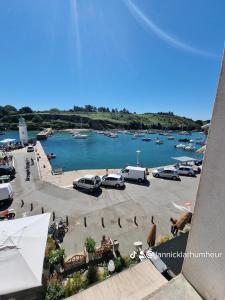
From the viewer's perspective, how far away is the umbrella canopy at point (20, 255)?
6.20 metres

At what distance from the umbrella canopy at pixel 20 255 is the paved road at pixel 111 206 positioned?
353 cm

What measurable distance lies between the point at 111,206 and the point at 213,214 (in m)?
14.1

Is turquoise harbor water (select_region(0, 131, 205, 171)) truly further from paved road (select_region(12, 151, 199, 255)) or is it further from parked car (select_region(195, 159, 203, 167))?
paved road (select_region(12, 151, 199, 255))

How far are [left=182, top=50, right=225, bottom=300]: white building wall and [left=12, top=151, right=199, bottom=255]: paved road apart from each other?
8.54m

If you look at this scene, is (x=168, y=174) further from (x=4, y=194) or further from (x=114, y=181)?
(x=4, y=194)

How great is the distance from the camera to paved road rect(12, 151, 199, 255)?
12241 millimetres

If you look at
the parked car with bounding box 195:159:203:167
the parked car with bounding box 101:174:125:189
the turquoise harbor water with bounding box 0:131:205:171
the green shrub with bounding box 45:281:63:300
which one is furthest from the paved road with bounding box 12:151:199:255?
the turquoise harbor water with bounding box 0:131:205:171

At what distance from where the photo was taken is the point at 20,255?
686cm

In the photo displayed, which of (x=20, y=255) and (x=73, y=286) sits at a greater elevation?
(x=20, y=255)

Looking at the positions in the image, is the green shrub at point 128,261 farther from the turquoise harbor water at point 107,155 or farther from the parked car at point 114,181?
the turquoise harbor water at point 107,155

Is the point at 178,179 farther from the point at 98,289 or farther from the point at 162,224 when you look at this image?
the point at 98,289

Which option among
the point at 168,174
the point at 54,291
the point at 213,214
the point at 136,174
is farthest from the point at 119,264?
the point at 168,174

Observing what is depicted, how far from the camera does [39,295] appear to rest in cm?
724

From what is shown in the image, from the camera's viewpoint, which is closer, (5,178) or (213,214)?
(213,214)
